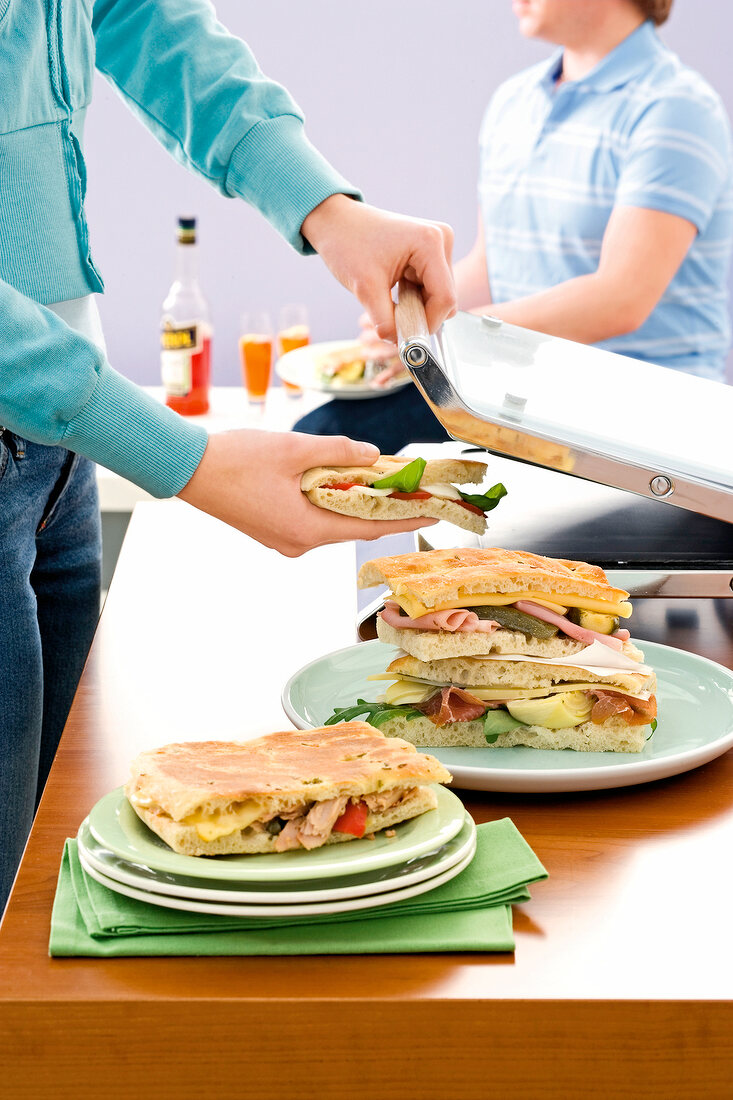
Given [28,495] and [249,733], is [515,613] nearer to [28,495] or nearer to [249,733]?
[249,733]

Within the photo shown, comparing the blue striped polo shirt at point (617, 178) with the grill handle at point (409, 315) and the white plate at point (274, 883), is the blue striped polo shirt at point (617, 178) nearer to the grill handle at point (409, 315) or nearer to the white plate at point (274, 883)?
the grill handle at point (409, 315)

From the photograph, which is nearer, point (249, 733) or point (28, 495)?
point (249, 733)

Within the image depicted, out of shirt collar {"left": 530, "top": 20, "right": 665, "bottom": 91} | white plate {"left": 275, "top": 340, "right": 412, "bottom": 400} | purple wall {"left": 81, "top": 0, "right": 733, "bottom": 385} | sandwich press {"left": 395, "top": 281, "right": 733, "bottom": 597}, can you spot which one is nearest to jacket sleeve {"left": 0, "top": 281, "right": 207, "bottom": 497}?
sandwich press {"left": 395, "top": 281, "right": 733, "bottom": 597}

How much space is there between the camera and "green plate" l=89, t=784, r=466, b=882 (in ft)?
2.16

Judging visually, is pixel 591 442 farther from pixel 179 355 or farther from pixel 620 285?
pixel 179 355

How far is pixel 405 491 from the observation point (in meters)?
1.04

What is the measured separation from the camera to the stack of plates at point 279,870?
25.9 inches

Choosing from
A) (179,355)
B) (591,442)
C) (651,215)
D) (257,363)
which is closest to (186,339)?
(179,355)

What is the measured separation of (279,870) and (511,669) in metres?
0.31

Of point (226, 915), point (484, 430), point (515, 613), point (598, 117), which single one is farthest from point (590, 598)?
point (598, 117)

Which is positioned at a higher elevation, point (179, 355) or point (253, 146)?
point (253, 146)

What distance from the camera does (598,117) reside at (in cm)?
249
